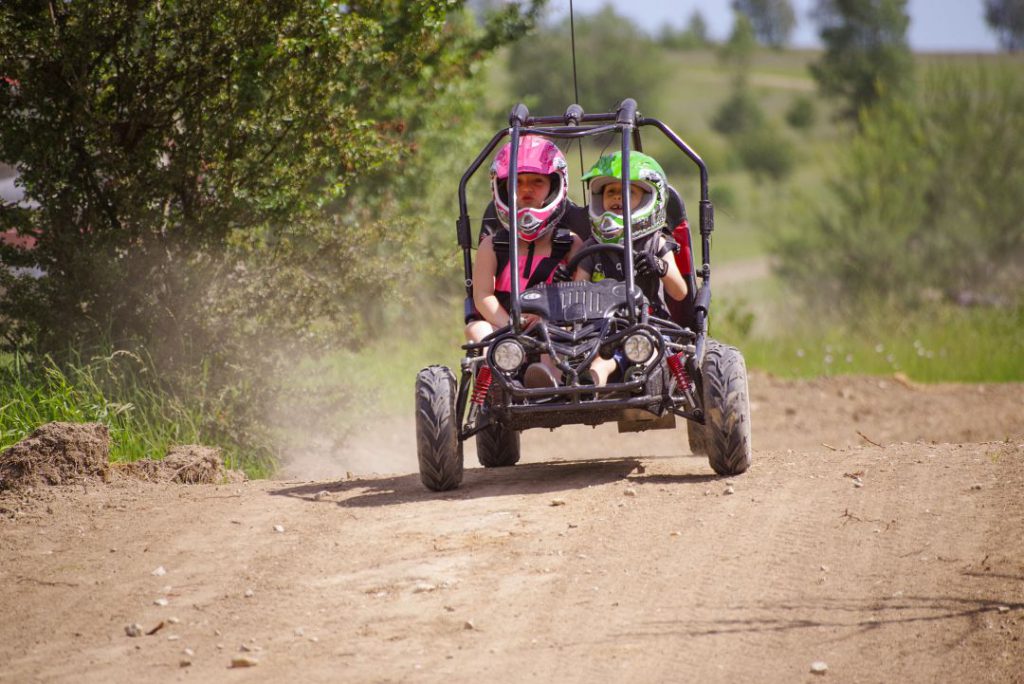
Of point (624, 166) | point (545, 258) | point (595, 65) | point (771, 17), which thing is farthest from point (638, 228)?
point (771, 17)

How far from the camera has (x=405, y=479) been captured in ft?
30.2

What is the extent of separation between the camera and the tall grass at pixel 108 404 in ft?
31.9

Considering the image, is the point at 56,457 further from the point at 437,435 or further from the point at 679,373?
the point at 679,373

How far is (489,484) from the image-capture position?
8680 mm

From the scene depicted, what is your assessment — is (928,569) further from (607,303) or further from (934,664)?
(607,303)

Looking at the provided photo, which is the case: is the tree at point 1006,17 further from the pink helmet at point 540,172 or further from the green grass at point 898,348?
the pink helmet at point 540,172

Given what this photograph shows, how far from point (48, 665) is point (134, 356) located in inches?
170

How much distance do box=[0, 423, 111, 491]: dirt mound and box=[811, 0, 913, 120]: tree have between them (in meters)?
48.6

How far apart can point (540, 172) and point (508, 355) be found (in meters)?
1.39

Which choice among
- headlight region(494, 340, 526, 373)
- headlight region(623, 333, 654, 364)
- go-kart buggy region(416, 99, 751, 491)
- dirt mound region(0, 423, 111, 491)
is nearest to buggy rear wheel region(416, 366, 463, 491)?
go-kart buggy region(416, 99, 751, 491)

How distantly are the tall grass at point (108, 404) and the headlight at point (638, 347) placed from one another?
3461 mm

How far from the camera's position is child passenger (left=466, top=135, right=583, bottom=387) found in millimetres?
8859

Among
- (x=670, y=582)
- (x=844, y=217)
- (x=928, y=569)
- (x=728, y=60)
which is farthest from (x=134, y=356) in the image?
(x=728, y=60)

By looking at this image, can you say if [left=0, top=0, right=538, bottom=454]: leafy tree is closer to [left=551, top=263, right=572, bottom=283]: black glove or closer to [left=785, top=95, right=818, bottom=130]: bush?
[left=551, top=263, right=572, bottom=283]: black glove
